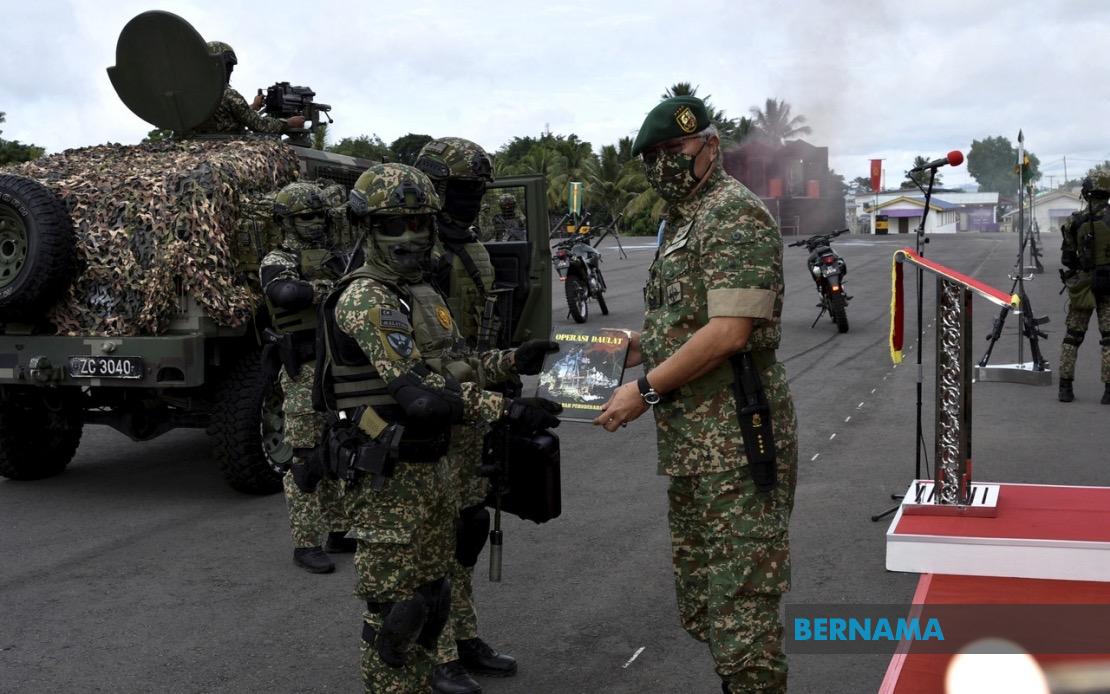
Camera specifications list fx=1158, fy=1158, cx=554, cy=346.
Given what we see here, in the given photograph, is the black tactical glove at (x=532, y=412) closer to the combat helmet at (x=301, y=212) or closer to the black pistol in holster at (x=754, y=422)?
the black pistol in holster at (x=754, y=422)

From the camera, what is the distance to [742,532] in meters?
3.57

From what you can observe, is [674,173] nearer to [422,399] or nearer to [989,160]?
[422,399]

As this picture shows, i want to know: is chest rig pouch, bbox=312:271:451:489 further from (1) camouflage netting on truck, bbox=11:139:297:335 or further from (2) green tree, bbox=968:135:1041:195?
(2) green tree, bbox=968:135:1041:195

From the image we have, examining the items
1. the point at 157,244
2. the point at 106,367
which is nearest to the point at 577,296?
the point at 157,244

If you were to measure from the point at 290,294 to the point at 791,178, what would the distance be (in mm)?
51821

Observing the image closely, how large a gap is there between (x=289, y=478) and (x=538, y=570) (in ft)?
4.67

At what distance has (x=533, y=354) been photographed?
4.09 m

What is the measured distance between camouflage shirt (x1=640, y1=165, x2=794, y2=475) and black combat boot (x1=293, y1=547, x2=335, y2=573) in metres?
2.76

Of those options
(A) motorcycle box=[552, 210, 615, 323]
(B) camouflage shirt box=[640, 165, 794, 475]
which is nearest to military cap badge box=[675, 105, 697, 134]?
(B) camouflage shirt box=[640, 165, 794, 475]

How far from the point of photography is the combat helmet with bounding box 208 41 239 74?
27.8 ft

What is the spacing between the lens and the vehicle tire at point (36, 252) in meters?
6.99

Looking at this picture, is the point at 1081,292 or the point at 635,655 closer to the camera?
the point at 635,655

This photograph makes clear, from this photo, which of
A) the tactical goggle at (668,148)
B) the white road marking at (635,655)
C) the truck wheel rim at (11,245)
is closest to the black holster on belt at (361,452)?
the tactical goggle at (668,148)

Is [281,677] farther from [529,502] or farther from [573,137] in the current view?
[573,137]
